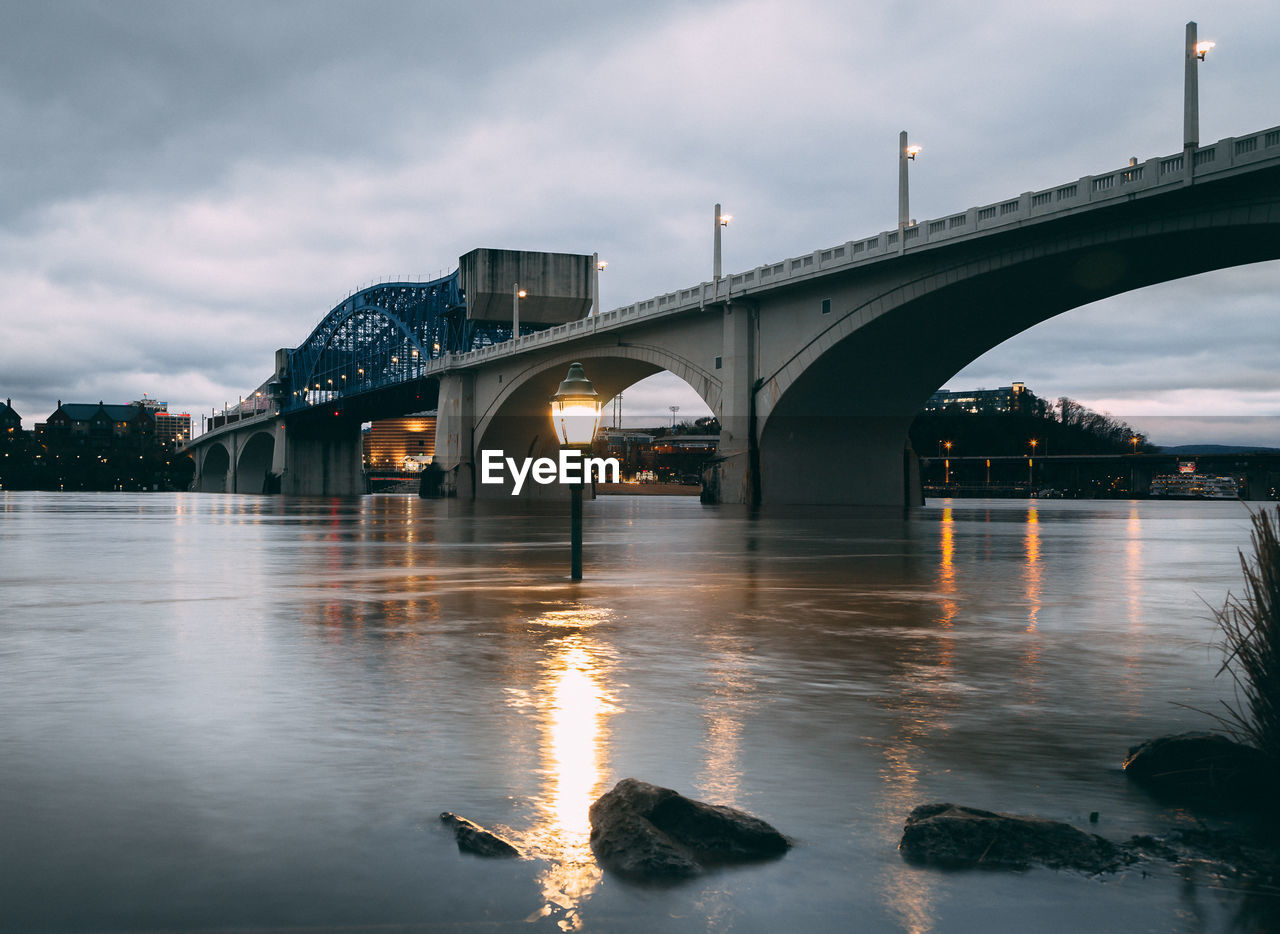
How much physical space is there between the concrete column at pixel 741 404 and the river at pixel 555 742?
146ft

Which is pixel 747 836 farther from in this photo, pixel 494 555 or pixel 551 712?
pixel 494 555

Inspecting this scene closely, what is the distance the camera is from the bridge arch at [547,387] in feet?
222

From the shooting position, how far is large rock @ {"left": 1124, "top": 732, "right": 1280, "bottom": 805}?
18.5ft

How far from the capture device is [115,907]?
4.07 meters

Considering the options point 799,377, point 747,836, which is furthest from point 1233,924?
point 799,377

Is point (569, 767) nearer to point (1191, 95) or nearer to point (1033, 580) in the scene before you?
point (1033, 580)

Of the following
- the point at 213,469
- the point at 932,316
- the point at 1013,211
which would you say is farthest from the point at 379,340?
the point at 1013,211

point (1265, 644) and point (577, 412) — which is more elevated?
point (577, 412)

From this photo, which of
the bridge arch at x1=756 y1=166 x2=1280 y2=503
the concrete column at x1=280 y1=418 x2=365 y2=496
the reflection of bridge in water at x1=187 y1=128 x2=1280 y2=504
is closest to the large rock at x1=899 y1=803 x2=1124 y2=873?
the reflection of bridge in water at x1=187 y1=128 x2=1280 y2=504

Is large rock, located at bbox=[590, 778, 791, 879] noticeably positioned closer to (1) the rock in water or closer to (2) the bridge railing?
(1) the rock in water

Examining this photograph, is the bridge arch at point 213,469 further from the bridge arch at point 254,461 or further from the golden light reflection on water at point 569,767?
the golden light reflection on water at point 569,767

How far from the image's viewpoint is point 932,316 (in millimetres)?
51625

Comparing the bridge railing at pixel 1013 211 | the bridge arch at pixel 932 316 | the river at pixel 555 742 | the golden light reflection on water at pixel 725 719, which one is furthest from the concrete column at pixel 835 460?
the golden light reflection on water at pixel 725 719

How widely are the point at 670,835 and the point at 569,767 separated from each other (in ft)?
4.66
